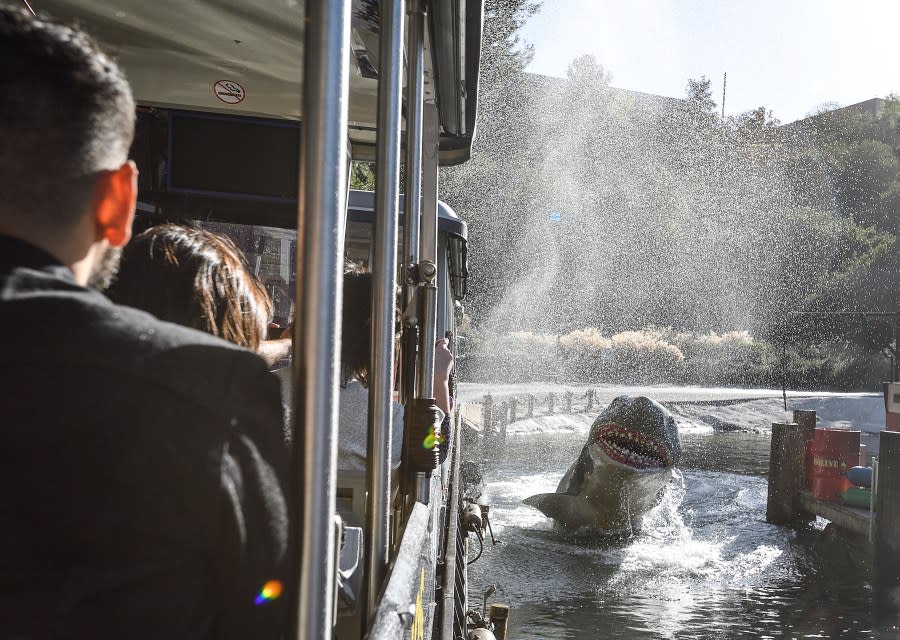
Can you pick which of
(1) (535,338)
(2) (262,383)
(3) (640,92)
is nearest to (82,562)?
(2) (262,383)

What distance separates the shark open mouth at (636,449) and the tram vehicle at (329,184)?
5800 millimetres

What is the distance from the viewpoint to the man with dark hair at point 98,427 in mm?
752

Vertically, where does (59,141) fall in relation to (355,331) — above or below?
above

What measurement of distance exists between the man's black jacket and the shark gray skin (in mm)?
10649

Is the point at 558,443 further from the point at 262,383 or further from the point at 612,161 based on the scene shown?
the point at 612,161

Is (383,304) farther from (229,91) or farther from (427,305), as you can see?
(229,91)

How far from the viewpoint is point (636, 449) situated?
36.3 feet

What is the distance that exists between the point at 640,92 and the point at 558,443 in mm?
55141

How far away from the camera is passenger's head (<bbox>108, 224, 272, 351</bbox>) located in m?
1.37

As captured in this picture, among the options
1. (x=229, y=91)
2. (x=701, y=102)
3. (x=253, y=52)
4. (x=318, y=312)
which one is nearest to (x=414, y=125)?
(x=318, y=312)

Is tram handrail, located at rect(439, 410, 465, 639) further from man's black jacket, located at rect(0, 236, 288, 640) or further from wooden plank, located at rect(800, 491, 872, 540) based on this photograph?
wooden plank, located at rect(800, 491, 872, 540)

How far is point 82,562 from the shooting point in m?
0.76

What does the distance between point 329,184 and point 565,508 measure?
1163 cm

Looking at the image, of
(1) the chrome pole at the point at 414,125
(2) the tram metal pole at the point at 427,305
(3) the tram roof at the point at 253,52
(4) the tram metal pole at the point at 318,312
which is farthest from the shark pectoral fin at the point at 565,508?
(4) the tram metal pole at the point at 318,312
